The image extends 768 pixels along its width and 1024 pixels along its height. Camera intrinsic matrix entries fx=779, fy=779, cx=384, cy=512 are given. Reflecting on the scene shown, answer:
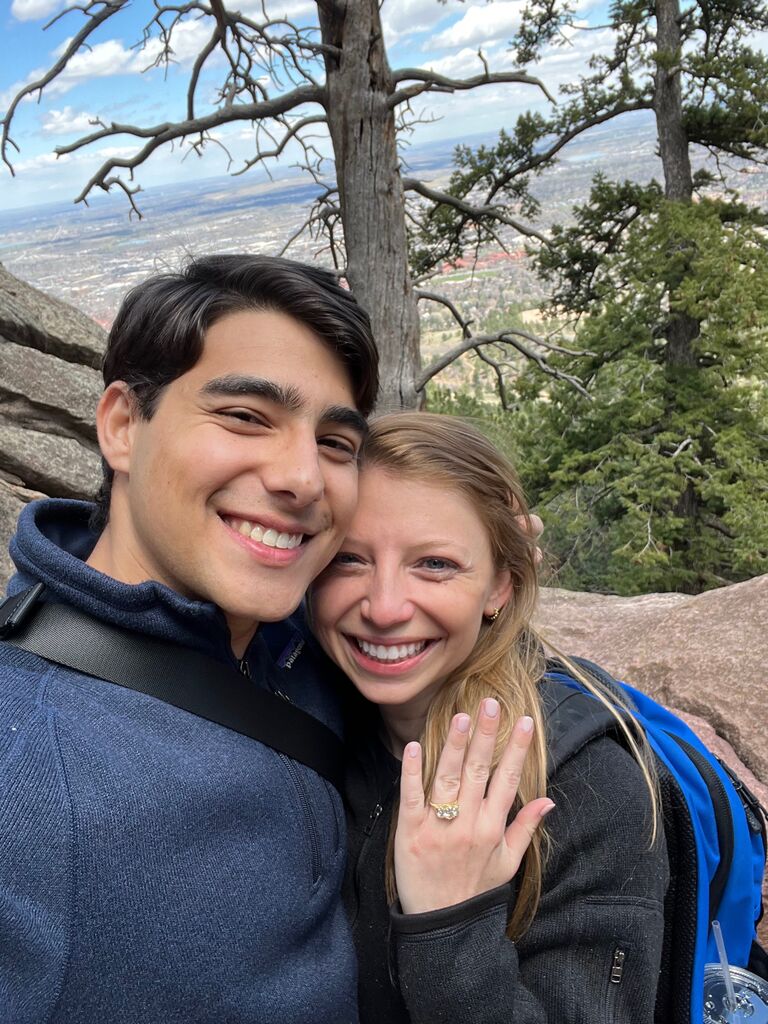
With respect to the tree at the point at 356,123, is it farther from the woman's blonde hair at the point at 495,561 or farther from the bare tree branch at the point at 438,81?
the woman's blonde hair at the point at 495,561

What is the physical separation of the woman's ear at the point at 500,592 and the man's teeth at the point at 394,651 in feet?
0.87

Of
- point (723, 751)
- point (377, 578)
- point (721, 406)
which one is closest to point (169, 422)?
point (377, 578)

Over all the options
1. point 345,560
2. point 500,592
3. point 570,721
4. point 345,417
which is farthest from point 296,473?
point 570,721

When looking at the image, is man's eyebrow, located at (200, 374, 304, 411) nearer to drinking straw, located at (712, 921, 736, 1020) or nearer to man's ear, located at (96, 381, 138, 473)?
man's ear, located at (96, 381, 138, 473)

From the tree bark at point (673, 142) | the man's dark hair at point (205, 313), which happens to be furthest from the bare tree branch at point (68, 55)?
the tree bark at point (673, 142)

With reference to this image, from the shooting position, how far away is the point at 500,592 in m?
2.11

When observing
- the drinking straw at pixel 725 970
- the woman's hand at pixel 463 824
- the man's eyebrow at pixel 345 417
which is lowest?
the drinking straw at pixel 725 970

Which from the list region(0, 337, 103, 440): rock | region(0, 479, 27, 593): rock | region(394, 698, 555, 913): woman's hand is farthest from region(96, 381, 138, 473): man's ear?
region(0, 337, 103, 440): rock

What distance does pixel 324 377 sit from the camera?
1.82 metres

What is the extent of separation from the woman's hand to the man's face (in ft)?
1.55

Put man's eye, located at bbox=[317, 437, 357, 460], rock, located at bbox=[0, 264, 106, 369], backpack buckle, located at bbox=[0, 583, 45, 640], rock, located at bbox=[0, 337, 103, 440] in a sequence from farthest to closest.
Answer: rock, located at bbox=[0, 264, 106, 369] → rock, located at bbox=[0, 337, 103, 440] → man's eye, located at bbox=[317, 437, 357, 460] → backpack buckle, located at bbox=[0, 583, 45, 640]

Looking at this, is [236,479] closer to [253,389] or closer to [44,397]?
[253,389]

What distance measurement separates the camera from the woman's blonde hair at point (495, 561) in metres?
1.89

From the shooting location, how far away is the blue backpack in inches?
68.3
